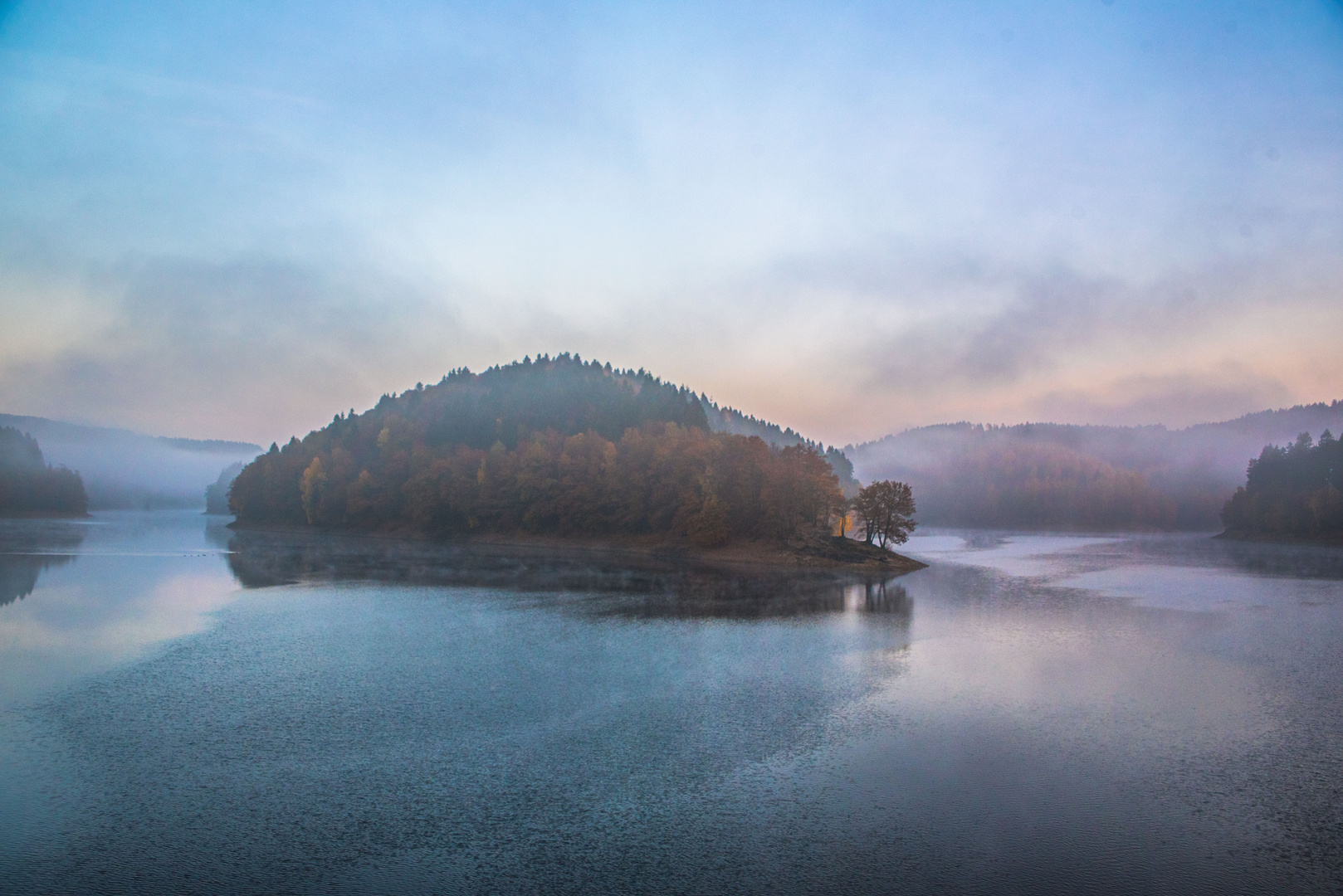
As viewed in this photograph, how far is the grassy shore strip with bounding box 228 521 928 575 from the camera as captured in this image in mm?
67938

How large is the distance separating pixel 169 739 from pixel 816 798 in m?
15.5

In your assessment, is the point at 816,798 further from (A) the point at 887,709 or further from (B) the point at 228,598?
(B) the point at 228,598

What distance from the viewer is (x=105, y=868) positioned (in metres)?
11.7

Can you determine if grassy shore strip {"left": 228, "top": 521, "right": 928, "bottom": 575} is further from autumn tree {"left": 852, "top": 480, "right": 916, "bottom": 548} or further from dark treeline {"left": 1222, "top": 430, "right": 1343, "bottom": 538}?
dark treeline {"left": 1222, "top": 430, "right": 1343, "bottom": 538}

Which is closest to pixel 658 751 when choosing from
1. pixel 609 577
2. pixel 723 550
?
pixel 609 577

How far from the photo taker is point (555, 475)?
9888cm

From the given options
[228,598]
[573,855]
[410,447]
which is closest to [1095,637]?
[573,855]

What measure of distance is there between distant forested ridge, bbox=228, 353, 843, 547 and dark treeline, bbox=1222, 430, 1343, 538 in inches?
2997

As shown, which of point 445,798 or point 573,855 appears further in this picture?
point 445,798

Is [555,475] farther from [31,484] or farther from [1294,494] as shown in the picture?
[1294,494]

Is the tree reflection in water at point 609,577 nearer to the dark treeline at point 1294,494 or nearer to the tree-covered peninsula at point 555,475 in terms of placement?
the tree-covered peninsula at point 555,475

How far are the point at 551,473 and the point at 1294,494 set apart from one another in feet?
382

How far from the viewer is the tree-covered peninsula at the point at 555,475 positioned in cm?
7950

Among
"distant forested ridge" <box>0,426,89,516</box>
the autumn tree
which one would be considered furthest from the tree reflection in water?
"distant forested ridge" <box>0,426,89,516</box>
